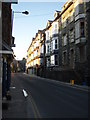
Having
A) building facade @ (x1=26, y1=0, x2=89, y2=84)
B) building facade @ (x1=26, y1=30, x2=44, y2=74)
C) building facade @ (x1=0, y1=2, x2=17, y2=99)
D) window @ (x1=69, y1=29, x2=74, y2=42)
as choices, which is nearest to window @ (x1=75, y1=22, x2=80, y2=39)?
building facade @ (x1=26, y1=0, x2=89, y2=84)

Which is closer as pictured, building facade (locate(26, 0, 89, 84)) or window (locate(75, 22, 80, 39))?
building facade (locate(26, 0, 89, 84))

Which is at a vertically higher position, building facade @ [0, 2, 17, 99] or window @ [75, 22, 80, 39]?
window @ [75, 22, 80, 39]

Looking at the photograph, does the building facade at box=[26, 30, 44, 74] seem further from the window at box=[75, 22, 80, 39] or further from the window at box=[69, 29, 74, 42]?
the window at box=[75, 22, 80, 39]

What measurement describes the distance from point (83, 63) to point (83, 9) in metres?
8.03

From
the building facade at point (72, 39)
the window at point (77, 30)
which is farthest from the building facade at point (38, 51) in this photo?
the window at point (77, 30)

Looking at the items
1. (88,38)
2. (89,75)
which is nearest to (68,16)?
(88,38)

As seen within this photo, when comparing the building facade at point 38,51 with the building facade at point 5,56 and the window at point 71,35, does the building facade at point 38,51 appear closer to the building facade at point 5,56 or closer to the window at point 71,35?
the window at point 71,35

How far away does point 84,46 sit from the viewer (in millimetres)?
Answer: 39031

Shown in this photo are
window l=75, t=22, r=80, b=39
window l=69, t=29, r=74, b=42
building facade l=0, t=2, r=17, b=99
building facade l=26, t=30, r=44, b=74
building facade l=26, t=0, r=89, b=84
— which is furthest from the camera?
building facade l=26, t=30, r=44, b=74

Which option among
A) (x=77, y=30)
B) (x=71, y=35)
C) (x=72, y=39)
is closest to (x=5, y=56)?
(x=77, y=30)

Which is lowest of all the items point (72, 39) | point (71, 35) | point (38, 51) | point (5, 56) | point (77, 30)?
point (5, 56)

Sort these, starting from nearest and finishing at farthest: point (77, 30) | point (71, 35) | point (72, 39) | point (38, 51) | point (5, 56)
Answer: point (5, 56) → point (77, 30) → point (72, 39) → point (71, 35) → point (38, 51)

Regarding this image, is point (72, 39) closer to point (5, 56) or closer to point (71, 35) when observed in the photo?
point (71, 35)

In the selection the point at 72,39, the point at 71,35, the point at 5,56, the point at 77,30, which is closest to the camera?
the point at 5,56
